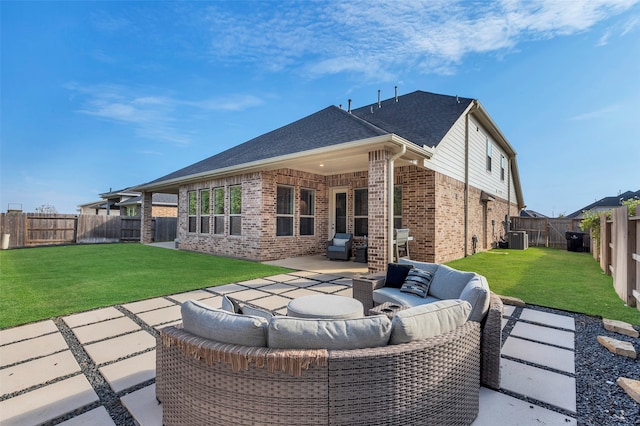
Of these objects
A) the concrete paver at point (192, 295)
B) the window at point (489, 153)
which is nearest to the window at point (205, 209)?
the concrete paver at point (192, 295)

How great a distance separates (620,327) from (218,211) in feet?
35.2

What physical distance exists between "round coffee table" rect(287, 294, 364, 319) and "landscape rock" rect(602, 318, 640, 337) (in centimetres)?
332

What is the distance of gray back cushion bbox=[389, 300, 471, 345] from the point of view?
166 centimetres

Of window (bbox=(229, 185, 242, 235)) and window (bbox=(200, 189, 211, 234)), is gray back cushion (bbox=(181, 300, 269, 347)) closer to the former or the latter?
window (bbox=(229, 185, 242, 235))

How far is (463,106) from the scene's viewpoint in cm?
1030

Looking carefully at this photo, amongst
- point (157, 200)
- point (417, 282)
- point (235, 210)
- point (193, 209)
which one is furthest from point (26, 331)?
point (157, 200)

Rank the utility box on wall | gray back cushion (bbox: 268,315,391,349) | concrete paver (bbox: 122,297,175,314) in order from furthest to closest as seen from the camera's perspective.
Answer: the utility box on wall < concrete paver (bbox: 122,297,175,314) < gray back cushion (bbox: 268,315,391,349)

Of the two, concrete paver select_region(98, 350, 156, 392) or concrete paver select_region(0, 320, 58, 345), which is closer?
concrete paver select_region(98, 350, 156, 392)

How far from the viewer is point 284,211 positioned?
9820 millimetres

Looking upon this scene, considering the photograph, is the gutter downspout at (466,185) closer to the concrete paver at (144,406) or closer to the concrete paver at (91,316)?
the concrete paver at (91,316)

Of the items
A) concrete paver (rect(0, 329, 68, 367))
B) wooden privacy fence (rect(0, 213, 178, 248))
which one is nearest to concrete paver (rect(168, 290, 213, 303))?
concrete paver (rect(0, 329, 68, 367))

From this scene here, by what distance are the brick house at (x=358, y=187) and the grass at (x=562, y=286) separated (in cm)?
184

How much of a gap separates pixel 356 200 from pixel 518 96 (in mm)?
9850

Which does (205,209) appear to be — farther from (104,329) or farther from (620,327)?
(620,327)
